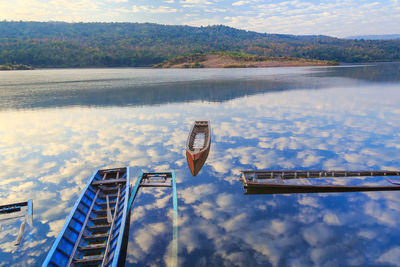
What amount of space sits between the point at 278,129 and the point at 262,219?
1879 centimetres

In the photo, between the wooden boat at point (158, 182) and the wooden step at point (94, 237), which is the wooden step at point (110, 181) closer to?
the wooden boat at point (158, 182)

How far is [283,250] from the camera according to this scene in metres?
12.0

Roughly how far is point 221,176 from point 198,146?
5890mm

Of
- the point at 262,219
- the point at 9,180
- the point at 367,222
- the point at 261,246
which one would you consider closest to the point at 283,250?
the point at 261,246

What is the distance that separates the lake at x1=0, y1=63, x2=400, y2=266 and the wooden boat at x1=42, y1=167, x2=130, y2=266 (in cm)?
127

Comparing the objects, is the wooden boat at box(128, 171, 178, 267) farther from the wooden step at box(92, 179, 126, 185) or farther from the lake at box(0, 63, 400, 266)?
the wooden step at box(92, 179, 126, 185)

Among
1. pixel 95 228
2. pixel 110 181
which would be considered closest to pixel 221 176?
pixel 110 181

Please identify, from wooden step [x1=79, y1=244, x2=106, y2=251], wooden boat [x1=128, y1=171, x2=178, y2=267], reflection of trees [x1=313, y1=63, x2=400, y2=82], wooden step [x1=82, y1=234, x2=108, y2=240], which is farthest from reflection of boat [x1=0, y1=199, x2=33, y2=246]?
reflection of trees [x1=313, y1=63, x2=400, y2=82]

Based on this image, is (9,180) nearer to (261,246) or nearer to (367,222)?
(261,246)

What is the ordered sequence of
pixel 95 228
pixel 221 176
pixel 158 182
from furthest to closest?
1. pixel 221 176
2. pixel 158 182
3. pixel 95 228

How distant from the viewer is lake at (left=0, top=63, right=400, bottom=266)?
12.0m

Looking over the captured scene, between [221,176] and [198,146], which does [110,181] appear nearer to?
[221,176]

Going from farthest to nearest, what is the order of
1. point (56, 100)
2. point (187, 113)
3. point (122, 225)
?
point (56, 100) < point (187, 113) < point (122, 225)

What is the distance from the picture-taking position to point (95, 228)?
12391mm
